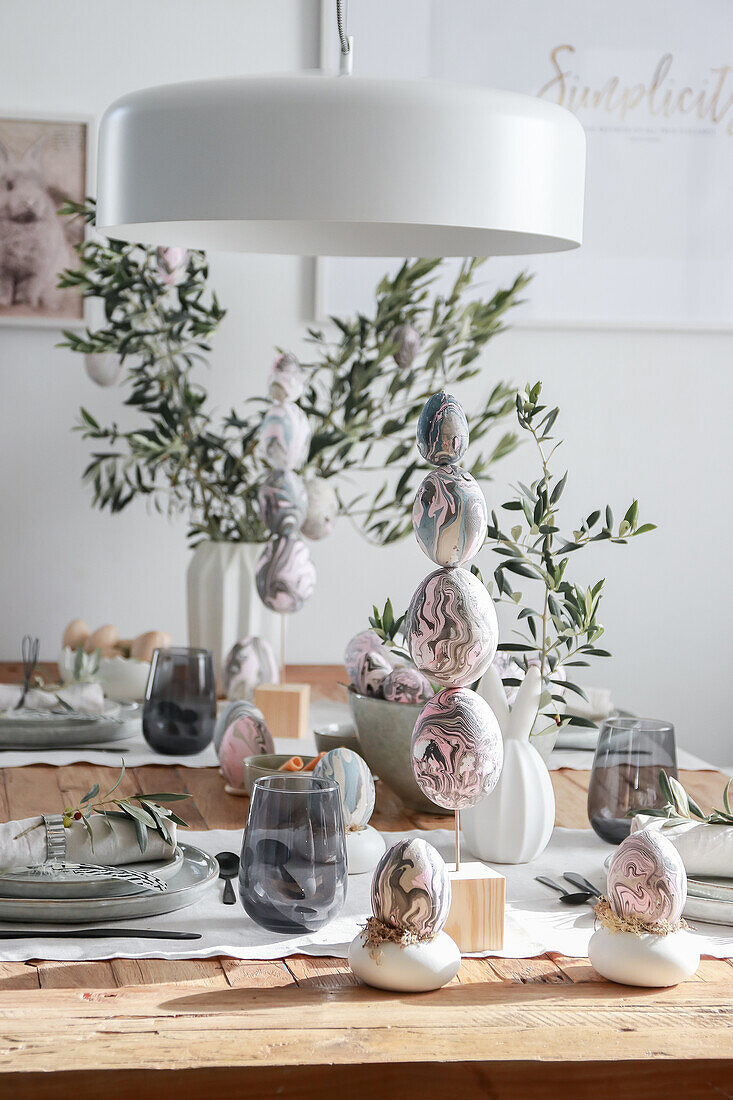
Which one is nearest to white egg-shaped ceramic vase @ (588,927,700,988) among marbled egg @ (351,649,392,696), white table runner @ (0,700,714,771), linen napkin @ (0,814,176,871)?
linen napkin @ (0,814,176,871)

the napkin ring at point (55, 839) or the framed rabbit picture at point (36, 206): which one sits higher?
the framed rabbit picture at point (36, 206)

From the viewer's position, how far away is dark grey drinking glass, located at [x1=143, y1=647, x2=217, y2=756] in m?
A: 1.36

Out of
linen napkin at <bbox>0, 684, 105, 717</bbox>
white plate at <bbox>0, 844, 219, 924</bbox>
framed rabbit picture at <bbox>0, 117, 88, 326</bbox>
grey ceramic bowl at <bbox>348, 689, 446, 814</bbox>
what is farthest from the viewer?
framed rabbit picture at <bbox>0, 117, 88, 326</bbox>

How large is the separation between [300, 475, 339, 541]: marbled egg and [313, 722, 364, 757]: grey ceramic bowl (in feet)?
1.52

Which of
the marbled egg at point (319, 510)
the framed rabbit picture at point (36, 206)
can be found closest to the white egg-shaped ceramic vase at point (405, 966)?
the marbled egg at point (319, 510)

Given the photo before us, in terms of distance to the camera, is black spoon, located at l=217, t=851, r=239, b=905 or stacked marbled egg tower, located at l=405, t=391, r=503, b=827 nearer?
stacked marbled egg tower, located at l=405, t=391, r=503, b=827

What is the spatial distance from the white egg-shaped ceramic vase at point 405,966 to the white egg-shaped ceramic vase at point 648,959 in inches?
4.1

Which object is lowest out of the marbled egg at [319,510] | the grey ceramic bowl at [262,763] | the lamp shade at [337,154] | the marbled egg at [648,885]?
the grey ceramic bowl at [262,763]

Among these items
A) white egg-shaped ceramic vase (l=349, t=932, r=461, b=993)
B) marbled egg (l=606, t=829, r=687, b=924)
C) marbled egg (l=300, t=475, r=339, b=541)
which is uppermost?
marbled egg (l=300, t=475, r=339, b=541)

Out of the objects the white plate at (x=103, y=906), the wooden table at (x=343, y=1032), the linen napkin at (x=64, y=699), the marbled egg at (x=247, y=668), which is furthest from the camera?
the marbled egg at (x=247, y=668)

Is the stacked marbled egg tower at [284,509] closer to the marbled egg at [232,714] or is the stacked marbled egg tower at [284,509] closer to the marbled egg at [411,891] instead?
the marbled egg at [232,714]

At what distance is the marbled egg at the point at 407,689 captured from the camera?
118cm

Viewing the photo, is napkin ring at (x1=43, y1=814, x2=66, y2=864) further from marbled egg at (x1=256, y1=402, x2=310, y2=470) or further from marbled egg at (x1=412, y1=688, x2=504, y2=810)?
marbled egg at (x1=256, y1=402, x2=310, y2=470)

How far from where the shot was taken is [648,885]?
75cm
